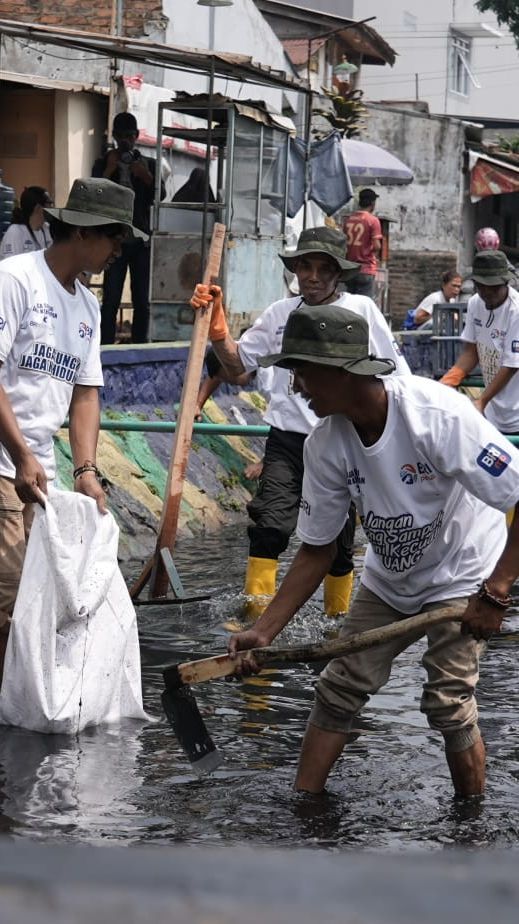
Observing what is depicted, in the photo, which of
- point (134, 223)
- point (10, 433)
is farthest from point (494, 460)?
point (134, 223)

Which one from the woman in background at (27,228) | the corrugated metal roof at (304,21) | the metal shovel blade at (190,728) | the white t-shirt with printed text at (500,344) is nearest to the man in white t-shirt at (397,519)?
the metal shovel blade at (190,728)

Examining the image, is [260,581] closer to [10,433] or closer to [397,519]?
[10,433]

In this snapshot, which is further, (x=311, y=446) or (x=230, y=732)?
(x=230, y=732)

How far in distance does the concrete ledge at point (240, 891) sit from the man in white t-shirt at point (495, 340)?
8.63 meters

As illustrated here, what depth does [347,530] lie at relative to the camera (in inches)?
294

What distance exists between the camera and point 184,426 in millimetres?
7648

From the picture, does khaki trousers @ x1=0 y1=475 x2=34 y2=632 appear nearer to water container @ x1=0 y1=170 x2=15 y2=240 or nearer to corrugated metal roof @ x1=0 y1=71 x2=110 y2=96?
water container @ x1=0 y1=170 x2=15 y2=240

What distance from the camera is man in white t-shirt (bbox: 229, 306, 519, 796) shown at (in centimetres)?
387

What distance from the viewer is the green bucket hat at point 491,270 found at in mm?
9227

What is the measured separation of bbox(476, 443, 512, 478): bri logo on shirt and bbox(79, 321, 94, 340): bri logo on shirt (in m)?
1.86

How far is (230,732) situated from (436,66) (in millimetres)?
53833

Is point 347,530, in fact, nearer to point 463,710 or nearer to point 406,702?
→ point 406,702

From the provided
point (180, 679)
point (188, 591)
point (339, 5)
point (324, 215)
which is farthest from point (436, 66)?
point (180, 679)

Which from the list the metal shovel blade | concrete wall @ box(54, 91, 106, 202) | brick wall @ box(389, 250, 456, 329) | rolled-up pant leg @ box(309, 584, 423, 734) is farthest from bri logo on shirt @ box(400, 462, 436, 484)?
brick wall @ box(389, 250, 456, 329)
